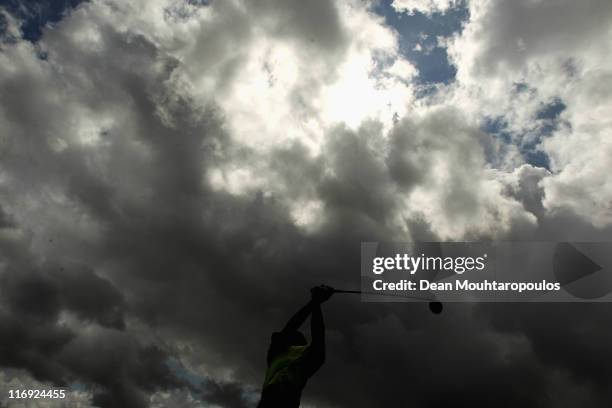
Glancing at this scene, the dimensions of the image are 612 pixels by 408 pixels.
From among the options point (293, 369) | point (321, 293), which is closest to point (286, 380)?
point (293, 369)

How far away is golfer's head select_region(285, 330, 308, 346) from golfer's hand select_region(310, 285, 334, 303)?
1.09 m

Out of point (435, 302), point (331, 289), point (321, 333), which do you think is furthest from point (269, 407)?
point (435, 302)

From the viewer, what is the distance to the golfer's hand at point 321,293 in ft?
29.2

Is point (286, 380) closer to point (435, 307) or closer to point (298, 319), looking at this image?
point (298, 319)

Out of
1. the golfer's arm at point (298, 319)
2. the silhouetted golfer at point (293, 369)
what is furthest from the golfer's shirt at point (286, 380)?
the golfer's arm at point (298, 319)

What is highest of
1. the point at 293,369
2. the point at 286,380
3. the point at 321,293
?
the point at 321,293

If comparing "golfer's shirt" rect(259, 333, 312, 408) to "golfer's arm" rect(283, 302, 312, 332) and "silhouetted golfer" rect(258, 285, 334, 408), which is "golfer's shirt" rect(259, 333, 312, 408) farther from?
"golfer's arm" rect(283, 302, 312, 332)

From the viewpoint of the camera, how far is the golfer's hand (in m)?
8.89

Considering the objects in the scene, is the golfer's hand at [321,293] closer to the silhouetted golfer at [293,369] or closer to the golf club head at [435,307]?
the silhouetted golfer at [293,369]

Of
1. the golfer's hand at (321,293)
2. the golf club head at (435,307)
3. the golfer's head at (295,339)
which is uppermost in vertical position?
the golf club head at (435,307)

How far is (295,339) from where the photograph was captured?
9281mm

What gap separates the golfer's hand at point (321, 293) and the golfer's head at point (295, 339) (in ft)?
3.59

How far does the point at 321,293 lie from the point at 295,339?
1.26 metres

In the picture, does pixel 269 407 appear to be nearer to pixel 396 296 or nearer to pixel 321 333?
pixel 321 333
